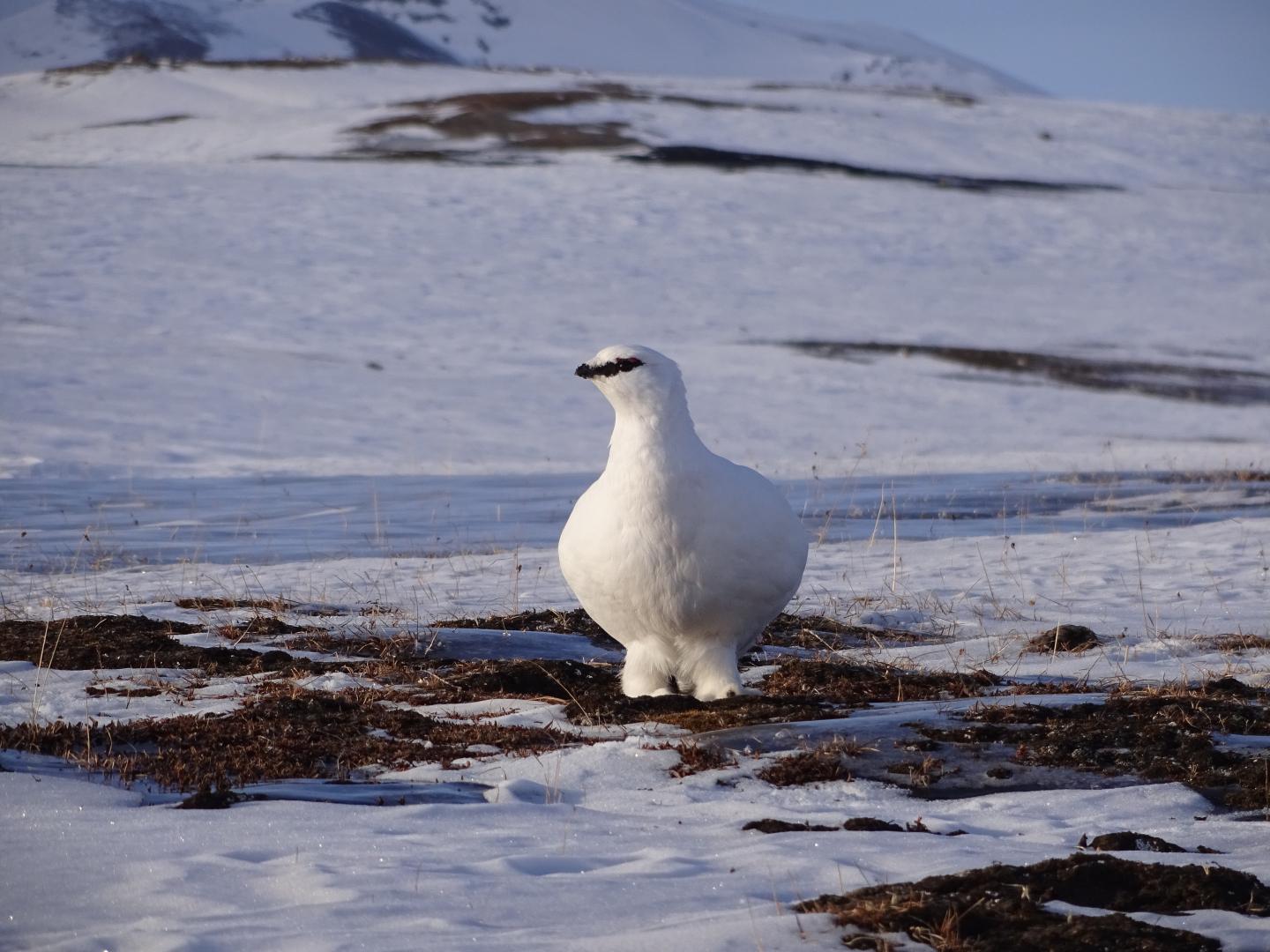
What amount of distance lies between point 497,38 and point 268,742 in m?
105

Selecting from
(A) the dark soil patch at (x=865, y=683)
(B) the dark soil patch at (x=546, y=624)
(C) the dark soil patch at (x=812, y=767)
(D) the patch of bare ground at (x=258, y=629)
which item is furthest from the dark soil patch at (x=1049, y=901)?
(D) the patch of bare ground at (x=258, y=629)

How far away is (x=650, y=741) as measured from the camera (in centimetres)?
550

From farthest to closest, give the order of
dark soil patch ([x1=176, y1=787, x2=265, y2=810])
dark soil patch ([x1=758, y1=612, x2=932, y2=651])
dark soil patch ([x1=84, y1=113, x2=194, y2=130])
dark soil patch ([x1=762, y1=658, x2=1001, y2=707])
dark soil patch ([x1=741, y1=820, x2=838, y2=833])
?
dark soil patch ([x1=84, y1=113, x2=194, y2=130]) < dark soil patch ([x1=758, y1=612, x2=932, y2=651]) < dark soil patch ([x1=762, y1=658, x2=1001, y2=707]) < dark soil patch ([x1=176, y1=787, x2=265, y2=810]) < dark soil patch ([x1=741, y1=820, x2=838, y2=833])

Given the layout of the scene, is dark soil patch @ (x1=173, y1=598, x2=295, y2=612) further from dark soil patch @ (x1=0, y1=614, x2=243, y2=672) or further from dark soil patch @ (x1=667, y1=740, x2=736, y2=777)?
dark soil patch @ (x1=667, y1=740, x2=736, y2=777)

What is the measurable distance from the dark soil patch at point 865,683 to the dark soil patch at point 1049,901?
9.46 feet

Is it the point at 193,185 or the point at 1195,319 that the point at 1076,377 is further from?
the point at 193,185

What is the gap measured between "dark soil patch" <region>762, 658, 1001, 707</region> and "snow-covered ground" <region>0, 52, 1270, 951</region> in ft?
2.21

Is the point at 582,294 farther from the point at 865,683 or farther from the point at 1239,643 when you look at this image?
the point at 865,683

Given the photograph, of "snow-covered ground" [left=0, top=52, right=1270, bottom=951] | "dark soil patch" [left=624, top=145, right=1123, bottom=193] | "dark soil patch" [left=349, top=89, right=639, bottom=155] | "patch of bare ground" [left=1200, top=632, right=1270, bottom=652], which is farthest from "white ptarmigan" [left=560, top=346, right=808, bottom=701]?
"dark soil patch" [left=349, top=89, right=639, bottom=155]

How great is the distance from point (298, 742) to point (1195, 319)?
28660 mm

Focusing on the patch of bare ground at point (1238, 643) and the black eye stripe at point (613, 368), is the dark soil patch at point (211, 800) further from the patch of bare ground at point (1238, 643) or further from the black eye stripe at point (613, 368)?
the patch of bare ground at point (1238, 643)

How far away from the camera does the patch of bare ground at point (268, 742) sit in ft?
16.8

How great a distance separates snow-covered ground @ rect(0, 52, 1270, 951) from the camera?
3936mm

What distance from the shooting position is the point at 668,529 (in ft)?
19.9
